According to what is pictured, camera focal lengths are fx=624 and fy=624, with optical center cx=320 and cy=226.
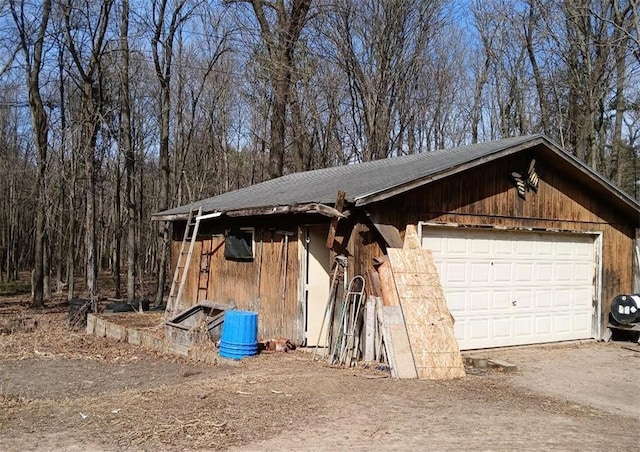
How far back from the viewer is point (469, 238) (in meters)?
10.9

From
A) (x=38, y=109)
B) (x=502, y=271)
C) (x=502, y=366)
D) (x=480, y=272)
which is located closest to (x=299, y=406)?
(x=502, y=366)

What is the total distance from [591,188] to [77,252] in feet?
89.7

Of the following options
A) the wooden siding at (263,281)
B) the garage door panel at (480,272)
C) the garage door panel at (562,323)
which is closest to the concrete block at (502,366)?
the garage door panel at (480,272)

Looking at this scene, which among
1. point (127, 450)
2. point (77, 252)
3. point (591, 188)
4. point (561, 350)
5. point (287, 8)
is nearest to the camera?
point (127, 450)

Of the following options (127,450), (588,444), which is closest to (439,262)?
(588,444)

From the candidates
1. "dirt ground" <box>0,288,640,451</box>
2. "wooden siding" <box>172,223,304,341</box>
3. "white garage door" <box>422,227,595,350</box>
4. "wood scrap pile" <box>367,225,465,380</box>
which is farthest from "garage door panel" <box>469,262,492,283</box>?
"wooden siding" <box>172,223,304,341</box>

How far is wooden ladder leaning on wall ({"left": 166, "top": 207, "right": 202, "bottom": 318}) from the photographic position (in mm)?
12930

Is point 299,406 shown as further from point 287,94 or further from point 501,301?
point 287,94

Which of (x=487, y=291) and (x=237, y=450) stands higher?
(x=487, y=291)

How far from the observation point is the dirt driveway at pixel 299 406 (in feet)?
18.0

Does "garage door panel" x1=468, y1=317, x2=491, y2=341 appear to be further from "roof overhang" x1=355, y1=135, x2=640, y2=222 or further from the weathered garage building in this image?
"roof overhang" x1=355, y1=135, x2=640, y2=222

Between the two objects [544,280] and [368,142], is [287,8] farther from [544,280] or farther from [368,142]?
[544,280]

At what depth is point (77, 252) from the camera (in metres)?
32.8

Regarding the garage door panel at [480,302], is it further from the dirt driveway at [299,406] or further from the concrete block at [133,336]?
the concrete block at [133,336]
